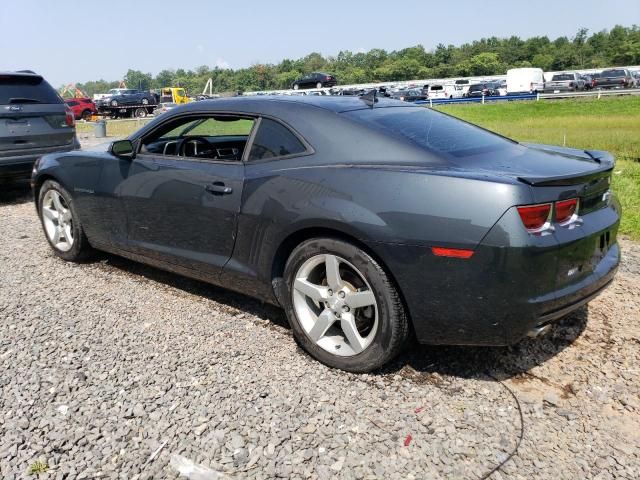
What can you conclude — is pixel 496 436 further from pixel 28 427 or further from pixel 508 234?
pixel 28 427

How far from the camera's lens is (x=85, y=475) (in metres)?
2.34

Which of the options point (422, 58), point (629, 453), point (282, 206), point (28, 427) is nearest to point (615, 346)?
point (629, 453)

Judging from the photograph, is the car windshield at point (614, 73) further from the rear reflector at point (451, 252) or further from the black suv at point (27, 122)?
the rear reflector at point (451, 252)

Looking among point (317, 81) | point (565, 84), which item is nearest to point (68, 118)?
point (565, 84)

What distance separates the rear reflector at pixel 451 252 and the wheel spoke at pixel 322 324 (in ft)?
2.51

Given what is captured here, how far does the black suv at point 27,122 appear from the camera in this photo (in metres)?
7.45

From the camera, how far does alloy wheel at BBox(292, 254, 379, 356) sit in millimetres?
3023

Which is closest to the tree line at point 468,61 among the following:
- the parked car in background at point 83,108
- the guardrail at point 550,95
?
the parked car in background at point 83,108

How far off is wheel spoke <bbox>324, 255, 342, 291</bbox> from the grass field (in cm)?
379

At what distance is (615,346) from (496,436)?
1268 mm

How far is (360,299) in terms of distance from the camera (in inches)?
117

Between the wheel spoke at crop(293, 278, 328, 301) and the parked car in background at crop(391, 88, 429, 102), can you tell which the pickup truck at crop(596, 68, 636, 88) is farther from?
the wheel spoke at crop(293, 278, 328, 301)

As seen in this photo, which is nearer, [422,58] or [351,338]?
[351,338]

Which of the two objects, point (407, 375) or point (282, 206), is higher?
point (282, 206)
